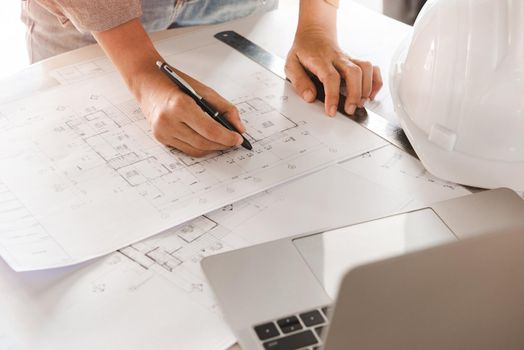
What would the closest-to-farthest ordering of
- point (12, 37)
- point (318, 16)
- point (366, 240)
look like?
point (366, 240), point (318, 16), point (12, 37)

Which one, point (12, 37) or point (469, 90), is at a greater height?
point (469, 90)

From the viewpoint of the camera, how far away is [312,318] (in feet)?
1.81

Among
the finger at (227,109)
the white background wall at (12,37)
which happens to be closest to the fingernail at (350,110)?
the finger at (227,109)

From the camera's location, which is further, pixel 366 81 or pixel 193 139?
pixel 366 81

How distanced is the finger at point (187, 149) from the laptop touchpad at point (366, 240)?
0.61 feet

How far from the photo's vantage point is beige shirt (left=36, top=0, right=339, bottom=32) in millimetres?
839

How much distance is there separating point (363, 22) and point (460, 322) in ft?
2.27

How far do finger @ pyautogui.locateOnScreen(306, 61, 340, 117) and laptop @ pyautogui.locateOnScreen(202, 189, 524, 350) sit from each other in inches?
8.6

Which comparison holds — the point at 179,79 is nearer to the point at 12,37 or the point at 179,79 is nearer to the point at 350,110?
→ the point at 350,110

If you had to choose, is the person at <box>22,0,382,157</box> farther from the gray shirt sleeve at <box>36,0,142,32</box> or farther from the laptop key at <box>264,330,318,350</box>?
the laptop key at <box>264,330,318,350</box>

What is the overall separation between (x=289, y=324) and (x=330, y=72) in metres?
0.42

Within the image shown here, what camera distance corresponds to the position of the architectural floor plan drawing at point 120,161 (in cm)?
66

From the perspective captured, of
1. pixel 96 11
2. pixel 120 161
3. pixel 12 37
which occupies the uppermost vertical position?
pixel 96 11

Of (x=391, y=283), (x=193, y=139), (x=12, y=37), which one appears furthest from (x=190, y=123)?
(x=12, y=37)
